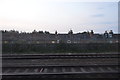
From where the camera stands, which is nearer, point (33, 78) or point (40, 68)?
point (33, 78)

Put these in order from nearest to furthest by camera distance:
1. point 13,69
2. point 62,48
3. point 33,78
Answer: point 33,78
point 13,69
point 62,48

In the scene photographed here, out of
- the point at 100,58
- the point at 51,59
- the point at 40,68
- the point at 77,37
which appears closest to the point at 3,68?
the point at 40,68

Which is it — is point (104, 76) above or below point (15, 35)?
below

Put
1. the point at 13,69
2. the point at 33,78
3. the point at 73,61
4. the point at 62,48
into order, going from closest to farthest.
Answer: the point at 33,78 < the point at 13,69 < the point at 73,61 < the point at 62,48

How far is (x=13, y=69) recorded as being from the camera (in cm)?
1053

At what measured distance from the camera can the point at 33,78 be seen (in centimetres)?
903

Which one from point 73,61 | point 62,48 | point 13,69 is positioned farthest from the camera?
point 62,48

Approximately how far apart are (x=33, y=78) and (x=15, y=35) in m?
20.9

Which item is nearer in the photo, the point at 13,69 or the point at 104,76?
the point at 104,76

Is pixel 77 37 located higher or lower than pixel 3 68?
higher

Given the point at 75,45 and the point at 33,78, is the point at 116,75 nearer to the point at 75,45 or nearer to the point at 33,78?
the point at 33,78

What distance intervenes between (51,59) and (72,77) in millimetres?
4356

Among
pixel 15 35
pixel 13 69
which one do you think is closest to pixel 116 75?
pixel 13 69

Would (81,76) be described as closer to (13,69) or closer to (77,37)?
(13,69)
